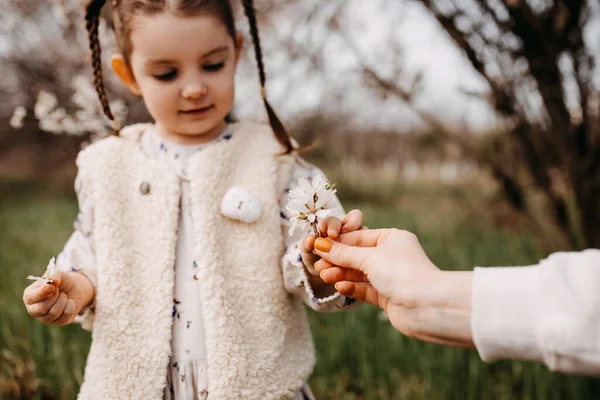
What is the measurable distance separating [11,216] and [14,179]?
198 inches

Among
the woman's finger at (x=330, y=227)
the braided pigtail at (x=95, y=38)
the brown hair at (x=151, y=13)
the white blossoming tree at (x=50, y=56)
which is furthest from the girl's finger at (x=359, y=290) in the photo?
the white blossoming tree at (x=50, y=56)

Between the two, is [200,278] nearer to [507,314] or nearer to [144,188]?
[144,188]

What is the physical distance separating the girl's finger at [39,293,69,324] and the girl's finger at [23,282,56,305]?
1.7 inches

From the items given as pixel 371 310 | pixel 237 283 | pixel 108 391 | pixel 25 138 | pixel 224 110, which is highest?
pixel 25 138

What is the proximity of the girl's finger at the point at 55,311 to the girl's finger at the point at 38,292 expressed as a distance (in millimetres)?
44

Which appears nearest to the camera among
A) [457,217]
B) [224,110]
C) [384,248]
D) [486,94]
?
[384,248]

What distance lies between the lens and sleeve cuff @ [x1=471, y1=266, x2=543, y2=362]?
0.86 metres

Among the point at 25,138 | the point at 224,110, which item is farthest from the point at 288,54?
the point at 25,138

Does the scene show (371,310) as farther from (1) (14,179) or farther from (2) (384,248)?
(1) (14,179)

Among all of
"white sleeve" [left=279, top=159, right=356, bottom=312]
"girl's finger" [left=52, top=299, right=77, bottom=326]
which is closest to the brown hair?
"white sleeve" [left=279, top=159, right=356, bottom=312]

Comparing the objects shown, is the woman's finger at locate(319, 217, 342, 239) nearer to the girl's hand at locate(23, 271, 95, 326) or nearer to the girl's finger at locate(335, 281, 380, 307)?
the girl's finger at locate(335, 281, 380, 307)

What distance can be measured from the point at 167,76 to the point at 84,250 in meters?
0.54

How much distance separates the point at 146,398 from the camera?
133cm

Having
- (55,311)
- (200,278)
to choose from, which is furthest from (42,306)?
(200,278)
